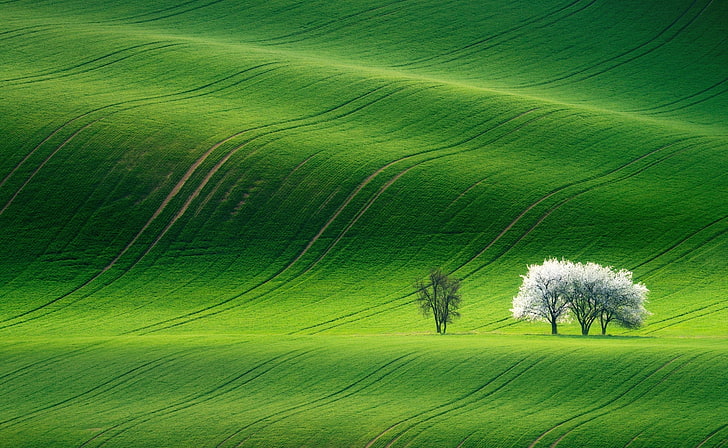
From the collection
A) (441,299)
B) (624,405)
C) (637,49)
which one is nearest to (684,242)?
(441,299)

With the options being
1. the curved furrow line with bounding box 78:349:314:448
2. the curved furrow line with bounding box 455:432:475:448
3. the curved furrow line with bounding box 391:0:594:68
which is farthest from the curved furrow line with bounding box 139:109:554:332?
the curved furrow line with bounding box 455:432:475:448

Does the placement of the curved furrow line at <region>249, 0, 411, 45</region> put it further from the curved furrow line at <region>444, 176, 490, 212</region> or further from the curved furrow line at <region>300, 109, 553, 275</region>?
the curved furrow line at <region>444, 176, 490, 212</region>

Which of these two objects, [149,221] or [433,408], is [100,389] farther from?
[149,221]

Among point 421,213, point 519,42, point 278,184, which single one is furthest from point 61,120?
point 519,42

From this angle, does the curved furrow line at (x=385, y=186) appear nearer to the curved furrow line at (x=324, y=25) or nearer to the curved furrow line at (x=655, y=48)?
the curved furrow line at (x=655, y=48)

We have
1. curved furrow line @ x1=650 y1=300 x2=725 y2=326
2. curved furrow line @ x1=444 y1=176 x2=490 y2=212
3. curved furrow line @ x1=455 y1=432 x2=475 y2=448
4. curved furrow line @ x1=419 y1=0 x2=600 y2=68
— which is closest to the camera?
curved furrow line @ x1=455 y1=432 x2=475 y2=448

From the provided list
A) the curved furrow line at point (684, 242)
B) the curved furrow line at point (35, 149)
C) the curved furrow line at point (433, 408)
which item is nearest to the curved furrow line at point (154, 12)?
the curved furrow line at point (35, 149)
